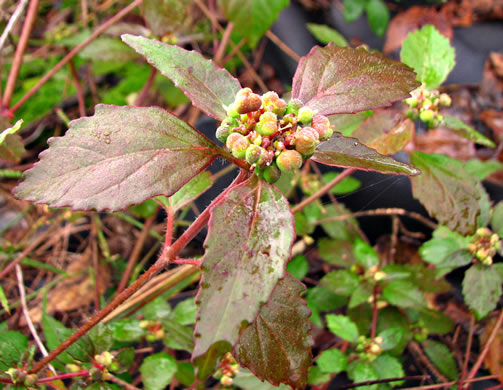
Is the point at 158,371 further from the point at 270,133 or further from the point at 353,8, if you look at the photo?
A: the point at 353,8

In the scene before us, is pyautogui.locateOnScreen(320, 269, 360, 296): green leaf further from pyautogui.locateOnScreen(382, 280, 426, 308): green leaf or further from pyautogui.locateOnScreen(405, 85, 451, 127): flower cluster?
pyautogui.locateOnScreen(405, 85, 451, 127): flower cluster

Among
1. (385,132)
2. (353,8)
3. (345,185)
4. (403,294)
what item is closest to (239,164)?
(385,132)

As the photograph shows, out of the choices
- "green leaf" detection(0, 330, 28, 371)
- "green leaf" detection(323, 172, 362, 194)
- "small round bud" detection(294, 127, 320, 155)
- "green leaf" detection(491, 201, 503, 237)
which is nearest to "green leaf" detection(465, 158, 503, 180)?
"green leaf" detection(491, 201, 503, 237)

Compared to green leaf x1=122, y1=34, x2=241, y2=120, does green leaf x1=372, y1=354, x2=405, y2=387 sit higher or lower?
lower

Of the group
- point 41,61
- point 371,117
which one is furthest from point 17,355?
point 41,61

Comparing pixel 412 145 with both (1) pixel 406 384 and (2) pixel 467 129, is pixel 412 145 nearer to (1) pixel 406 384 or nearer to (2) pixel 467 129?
(2) pixel 467 129

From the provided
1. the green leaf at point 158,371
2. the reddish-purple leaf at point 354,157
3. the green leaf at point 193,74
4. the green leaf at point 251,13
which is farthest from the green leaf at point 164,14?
the green leaf at point 158,371
